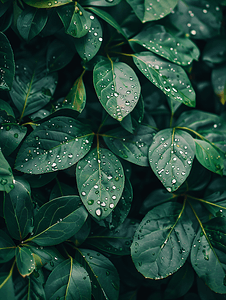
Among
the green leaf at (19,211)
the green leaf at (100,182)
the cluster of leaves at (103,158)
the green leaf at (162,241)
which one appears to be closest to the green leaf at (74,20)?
the cluster of leaves at (103,158)

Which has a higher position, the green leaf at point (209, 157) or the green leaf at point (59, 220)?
the green leaf at point (59, 220)

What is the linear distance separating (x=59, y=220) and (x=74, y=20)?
60 centimetres

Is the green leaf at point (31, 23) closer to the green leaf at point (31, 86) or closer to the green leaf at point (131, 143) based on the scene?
the green leaf at point (31, 86)

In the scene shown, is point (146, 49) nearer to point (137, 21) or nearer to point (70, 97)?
point (137, 21)

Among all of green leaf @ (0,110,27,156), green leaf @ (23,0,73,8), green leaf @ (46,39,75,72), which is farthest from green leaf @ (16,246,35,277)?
green leaf @ (23,0,73,8)

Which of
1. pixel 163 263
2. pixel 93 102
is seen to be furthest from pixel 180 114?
pixel 163 263

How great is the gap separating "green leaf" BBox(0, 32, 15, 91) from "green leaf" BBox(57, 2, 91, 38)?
0.61 feet

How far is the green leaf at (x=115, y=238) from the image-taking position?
2.67ft

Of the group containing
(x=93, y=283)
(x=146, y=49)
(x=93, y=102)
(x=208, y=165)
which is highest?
(x=146, y=49)

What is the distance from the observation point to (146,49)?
929 mm

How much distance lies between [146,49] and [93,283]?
824mm

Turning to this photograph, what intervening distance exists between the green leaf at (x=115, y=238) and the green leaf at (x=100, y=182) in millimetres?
188

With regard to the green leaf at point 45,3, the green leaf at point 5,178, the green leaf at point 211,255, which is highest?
the green leaf at point 45,3

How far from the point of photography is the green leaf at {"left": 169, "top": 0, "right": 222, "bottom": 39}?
995 millimetres
